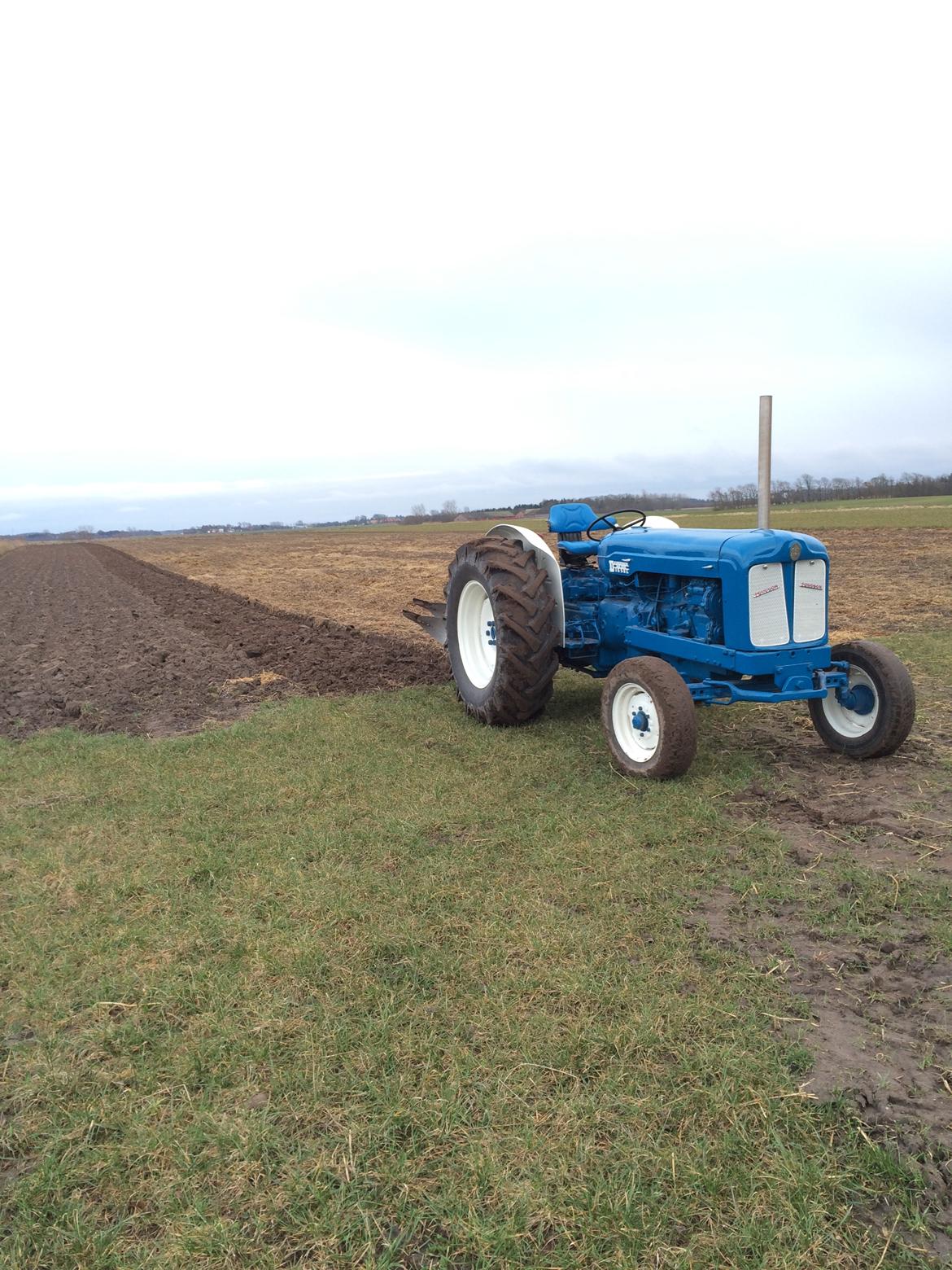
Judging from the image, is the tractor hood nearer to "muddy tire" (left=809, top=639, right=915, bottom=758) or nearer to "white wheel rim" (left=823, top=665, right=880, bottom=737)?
"muddy tire" (left=809, top=639, right=915, bottom=758)

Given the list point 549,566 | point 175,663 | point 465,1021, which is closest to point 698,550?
point 549,566

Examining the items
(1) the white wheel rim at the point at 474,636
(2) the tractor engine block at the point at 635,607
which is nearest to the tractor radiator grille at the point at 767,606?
(2) the tractor engine block at the point at 635,607

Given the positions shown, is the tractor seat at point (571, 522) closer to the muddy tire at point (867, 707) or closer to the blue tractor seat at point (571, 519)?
the blue tractor seat at point (571, 519)

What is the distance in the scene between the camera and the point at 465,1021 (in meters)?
2.76

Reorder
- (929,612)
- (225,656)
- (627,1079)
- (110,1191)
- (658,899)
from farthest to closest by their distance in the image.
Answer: (929,612) → (225,656) → (658,899) → (627,1079) → (110,1191)

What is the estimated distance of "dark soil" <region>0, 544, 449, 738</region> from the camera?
7680mm

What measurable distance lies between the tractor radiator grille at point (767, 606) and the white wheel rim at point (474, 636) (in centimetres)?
255

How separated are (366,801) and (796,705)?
394 cm

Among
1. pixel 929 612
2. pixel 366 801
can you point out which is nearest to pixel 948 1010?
pixel 366 801

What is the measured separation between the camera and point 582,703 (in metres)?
7.11

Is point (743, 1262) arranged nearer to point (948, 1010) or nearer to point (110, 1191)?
point (948, 1010)

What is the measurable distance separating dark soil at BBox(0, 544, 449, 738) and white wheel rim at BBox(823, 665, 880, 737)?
4090 millimetres

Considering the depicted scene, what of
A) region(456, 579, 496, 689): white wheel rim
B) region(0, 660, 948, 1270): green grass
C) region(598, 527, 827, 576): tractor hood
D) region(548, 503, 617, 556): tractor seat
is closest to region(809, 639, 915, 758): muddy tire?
region(598, 527, 827, 576): tractor hood

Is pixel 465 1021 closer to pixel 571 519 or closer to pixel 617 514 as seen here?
pixel 571 519
